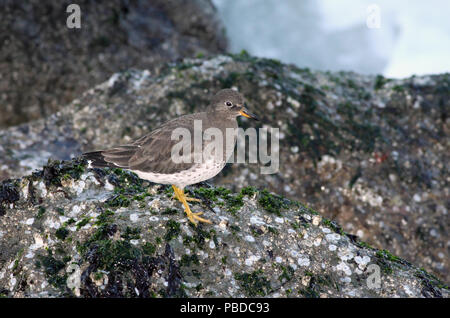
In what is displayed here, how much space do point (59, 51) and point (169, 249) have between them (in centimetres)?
1178

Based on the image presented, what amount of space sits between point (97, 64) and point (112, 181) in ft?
30.8

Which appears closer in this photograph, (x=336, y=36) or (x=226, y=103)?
(x=226, y=103)

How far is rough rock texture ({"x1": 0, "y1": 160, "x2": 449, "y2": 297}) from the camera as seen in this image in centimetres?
576

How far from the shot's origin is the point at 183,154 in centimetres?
682

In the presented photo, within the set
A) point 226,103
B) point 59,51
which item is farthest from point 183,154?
point 59,51

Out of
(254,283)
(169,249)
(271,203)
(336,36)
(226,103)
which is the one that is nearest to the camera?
(254,283)

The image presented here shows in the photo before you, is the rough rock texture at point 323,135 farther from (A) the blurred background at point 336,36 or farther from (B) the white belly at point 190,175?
(A) the blurred background at point 336,36

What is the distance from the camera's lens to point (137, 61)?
1647 cm

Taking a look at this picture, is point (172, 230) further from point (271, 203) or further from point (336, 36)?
point (336, 36)

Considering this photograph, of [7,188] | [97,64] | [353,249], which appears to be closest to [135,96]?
[97,64]

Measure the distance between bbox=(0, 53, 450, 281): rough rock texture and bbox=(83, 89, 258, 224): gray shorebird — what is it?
3.38m

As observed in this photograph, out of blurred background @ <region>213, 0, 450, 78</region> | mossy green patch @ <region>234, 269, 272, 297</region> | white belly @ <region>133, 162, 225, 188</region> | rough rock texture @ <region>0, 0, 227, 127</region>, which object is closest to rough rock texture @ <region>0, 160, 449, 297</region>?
mossy green patch @ <region>234, 269, 272, 297</region>

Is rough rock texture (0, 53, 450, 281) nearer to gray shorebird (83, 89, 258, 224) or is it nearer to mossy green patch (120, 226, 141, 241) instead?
gray shorebird (83, 89, 258, 224)

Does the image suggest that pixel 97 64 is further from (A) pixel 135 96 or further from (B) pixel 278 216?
(B) pixel 278 216
